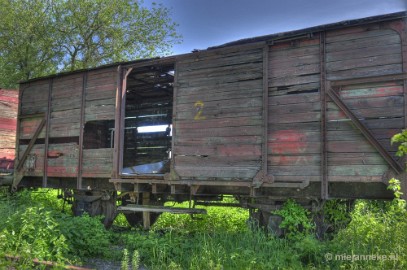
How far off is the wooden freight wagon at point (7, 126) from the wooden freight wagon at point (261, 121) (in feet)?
10.9

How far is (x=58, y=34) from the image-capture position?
23250mm

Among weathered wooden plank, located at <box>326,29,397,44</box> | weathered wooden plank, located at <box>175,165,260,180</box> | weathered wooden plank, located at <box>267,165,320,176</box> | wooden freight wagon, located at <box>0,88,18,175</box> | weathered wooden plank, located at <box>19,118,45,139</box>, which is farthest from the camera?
wooden freight wagon, located at <box>0,88,18,175</box>

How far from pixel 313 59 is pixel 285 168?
2.17 metres

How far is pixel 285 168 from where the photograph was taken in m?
7.49

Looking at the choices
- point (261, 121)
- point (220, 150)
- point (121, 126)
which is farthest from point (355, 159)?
point (121, 126)

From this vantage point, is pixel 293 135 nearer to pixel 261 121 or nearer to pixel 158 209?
pixel 261 121

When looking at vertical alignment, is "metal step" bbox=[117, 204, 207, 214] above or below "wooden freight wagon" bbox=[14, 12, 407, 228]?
below

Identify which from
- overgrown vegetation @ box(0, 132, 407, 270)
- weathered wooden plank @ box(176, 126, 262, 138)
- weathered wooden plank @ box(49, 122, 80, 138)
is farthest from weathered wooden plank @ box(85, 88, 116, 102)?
overgrown vegetation @ box(0, 132, 407, 270)

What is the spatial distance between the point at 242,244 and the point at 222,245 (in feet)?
1.27

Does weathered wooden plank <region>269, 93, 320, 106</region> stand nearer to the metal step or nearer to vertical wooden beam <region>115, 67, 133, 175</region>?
the metal step

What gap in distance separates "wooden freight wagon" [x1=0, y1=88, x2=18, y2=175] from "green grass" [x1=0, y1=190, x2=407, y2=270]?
18.8 feet

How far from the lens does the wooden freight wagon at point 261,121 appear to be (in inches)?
269

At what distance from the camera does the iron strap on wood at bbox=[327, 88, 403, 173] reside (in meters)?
6.52

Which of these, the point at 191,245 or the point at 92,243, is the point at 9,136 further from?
the point at 191,245
